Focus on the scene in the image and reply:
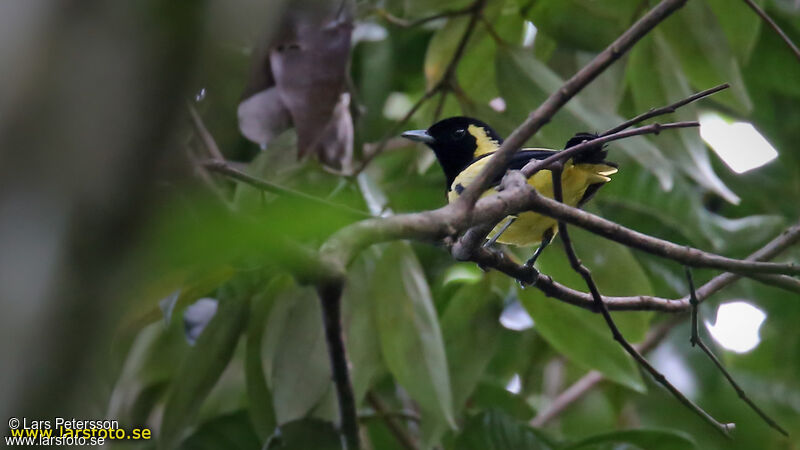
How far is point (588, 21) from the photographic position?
3.15 meters

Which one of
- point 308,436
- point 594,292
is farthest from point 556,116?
point 308,436

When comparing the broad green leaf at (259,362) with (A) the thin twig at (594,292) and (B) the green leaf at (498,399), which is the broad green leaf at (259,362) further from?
(A) the thin twig at (594,292)

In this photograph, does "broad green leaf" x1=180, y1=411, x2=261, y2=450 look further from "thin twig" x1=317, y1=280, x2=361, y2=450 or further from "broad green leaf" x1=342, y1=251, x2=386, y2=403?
"thin twig" x1=317, y1=280, x2=361, y2=450

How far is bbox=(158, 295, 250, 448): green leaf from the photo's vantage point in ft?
9.45

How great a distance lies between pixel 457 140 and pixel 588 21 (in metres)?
0.70

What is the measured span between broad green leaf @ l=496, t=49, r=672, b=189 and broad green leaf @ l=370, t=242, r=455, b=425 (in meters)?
0.64

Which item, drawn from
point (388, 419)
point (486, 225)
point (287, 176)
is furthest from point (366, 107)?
point (486, 225)

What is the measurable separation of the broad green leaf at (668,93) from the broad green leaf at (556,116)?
0.30ft

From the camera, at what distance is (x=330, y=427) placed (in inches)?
105

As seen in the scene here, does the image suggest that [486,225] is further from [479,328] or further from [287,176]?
[479,328]

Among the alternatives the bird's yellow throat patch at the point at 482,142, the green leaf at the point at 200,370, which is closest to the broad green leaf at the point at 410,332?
the green leaf at the point at 200,370

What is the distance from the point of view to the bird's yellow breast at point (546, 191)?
8.77 feet

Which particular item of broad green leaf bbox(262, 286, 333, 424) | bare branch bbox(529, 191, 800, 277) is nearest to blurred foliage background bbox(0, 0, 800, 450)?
broad green leaf bbox(262, 286, 333, 424)

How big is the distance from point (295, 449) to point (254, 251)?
199 centimetres
